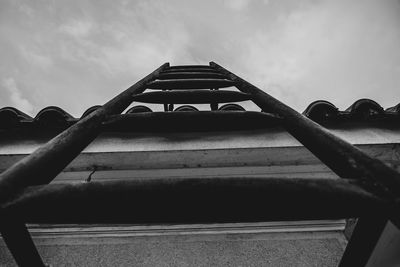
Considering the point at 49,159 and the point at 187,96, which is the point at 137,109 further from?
the point at 49,159

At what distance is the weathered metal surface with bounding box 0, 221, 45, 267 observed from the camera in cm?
61

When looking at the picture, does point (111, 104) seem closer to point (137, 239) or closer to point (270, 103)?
point (270, 103)

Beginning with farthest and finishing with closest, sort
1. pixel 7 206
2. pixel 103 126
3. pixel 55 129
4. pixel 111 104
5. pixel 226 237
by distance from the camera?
1. pixel 55 129
2. pixel 226 237
3. pixel 111 104
4. pixel 103 126
5. pixel 7 206

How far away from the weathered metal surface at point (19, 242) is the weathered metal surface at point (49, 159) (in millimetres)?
74

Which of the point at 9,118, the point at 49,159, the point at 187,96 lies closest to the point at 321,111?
the point at 187,96

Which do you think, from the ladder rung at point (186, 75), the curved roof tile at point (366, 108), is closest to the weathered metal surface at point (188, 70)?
the ladder rung at point (186, 75)

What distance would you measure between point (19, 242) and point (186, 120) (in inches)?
28.3

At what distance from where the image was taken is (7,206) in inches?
22.6

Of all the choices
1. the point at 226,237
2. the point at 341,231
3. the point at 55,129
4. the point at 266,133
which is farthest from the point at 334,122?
the point at 55,129

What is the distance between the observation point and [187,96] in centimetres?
155

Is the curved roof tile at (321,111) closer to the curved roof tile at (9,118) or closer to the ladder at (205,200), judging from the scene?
the ladder at (205,200)

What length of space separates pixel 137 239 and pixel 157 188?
1.41 m

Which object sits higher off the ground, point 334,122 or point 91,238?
point 334,122

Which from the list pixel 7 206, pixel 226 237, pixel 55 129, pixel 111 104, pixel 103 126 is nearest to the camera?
pixel 7 206
